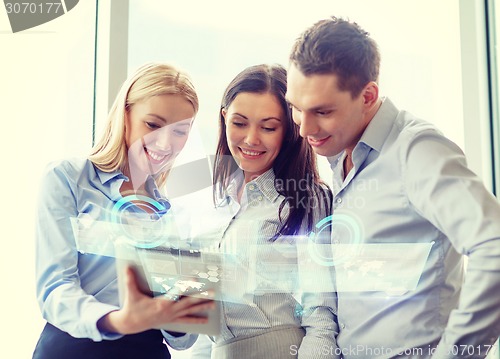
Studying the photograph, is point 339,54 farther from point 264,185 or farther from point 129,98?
point 129,98

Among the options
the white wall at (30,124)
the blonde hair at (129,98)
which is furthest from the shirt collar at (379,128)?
the white wall at (30,124)

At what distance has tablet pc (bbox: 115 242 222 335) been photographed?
99 centimetres

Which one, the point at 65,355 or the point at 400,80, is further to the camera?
the point at 400,80

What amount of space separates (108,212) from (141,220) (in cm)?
6

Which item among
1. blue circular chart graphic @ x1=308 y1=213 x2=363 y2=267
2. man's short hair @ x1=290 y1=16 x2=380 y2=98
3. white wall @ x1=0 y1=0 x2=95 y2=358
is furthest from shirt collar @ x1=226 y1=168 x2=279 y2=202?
white wall @ x1=0 y1=0 x2=95 y2=358

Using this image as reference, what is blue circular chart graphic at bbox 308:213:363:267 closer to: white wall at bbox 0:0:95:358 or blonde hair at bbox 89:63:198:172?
blonde hair at bbox 89:63:198:172

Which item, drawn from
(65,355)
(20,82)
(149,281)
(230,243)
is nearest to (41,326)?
(65,355)

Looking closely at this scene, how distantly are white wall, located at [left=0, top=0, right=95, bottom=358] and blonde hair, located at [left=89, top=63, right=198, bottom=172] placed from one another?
122 millimetres

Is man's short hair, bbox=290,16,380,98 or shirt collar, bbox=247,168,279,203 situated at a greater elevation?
man's short hair, bbox=290,16,380,98

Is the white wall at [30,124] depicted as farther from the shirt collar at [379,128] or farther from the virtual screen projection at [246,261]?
the shirt collar at [379,128]

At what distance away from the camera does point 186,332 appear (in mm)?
1042

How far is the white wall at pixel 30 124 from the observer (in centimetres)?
117

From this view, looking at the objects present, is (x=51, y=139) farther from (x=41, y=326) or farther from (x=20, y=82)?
(x=41, y=326)

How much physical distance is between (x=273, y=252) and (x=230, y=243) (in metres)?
0.08
